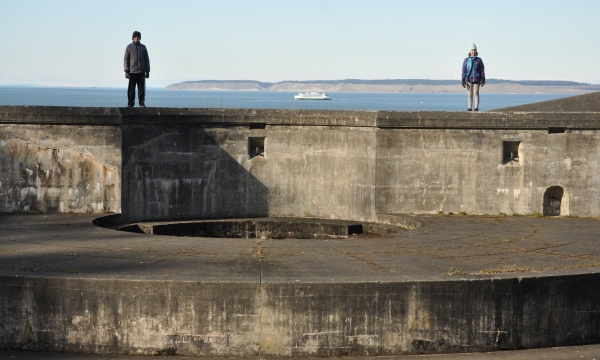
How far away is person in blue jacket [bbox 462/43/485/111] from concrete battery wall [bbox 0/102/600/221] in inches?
66.5

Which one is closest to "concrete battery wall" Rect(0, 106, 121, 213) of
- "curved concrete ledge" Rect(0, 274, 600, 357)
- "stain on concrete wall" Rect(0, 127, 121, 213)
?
"stain on concrete wall" Rect(0, 127, 121, 213)

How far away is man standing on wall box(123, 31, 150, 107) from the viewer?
14.6 metres

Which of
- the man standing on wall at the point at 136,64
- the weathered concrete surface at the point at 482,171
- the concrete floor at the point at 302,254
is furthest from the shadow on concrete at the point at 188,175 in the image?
the weathered concrete surface at the point at 482,171

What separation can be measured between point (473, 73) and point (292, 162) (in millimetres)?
3694

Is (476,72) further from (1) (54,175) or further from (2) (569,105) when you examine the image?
(1) (54,175)

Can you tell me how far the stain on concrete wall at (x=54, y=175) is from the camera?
13172 mm

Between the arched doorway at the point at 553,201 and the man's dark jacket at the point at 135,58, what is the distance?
689 cm

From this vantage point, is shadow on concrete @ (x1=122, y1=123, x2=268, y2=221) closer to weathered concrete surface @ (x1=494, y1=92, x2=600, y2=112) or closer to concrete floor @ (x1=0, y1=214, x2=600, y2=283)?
concrete floor @ (x1=0, y1=214, x2=600, y2=283)

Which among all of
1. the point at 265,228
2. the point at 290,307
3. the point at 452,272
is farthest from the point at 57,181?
the point at 452,272

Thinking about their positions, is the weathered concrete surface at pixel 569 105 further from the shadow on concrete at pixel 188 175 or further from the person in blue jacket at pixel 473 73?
the shadow on concrete at pixel 188 175

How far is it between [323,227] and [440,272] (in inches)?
192

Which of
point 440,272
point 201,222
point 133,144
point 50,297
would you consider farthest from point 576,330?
point 133,144

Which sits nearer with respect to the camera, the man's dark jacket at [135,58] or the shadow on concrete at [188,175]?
the shadow on concrete at [188,175]

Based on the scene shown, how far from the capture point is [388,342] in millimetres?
8266
